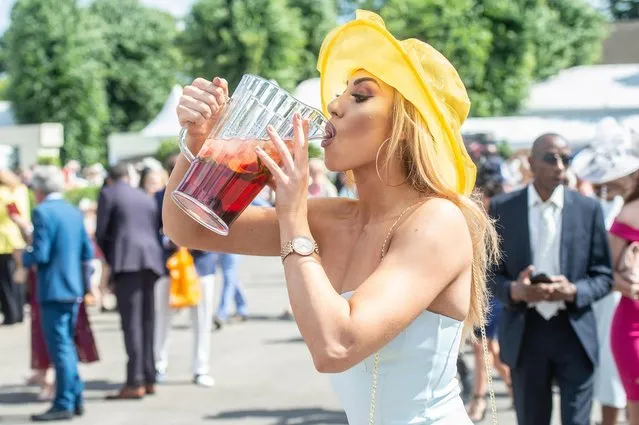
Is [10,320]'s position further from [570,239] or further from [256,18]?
[256,18]

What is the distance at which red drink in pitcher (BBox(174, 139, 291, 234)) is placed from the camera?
2724mm

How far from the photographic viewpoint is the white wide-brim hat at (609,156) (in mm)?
6727

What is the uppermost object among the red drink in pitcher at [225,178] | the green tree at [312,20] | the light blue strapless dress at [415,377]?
the green tree at [312,20]

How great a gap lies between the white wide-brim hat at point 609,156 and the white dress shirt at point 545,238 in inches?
28.5

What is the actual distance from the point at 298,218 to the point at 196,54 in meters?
51.0

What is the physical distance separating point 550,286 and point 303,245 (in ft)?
11.3

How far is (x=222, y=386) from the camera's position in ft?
33.6

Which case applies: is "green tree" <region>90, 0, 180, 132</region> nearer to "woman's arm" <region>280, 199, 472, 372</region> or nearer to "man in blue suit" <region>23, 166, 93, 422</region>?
"man in blue suit" <region>23, 166, 93, 422</region>

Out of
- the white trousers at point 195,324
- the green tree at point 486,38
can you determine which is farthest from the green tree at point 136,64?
the white trousers at point 195,324

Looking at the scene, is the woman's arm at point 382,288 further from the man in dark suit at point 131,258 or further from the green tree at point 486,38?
the green tree at point 486,38

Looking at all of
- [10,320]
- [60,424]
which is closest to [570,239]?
[60,424]

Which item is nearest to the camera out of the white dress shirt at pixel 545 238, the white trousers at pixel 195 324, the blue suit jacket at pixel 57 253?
the white dress shirt at pixel 545 238

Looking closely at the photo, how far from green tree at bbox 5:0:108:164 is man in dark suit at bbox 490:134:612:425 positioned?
53.4m

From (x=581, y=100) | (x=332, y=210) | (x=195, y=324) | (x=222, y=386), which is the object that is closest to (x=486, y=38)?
(x=581, y=100)
